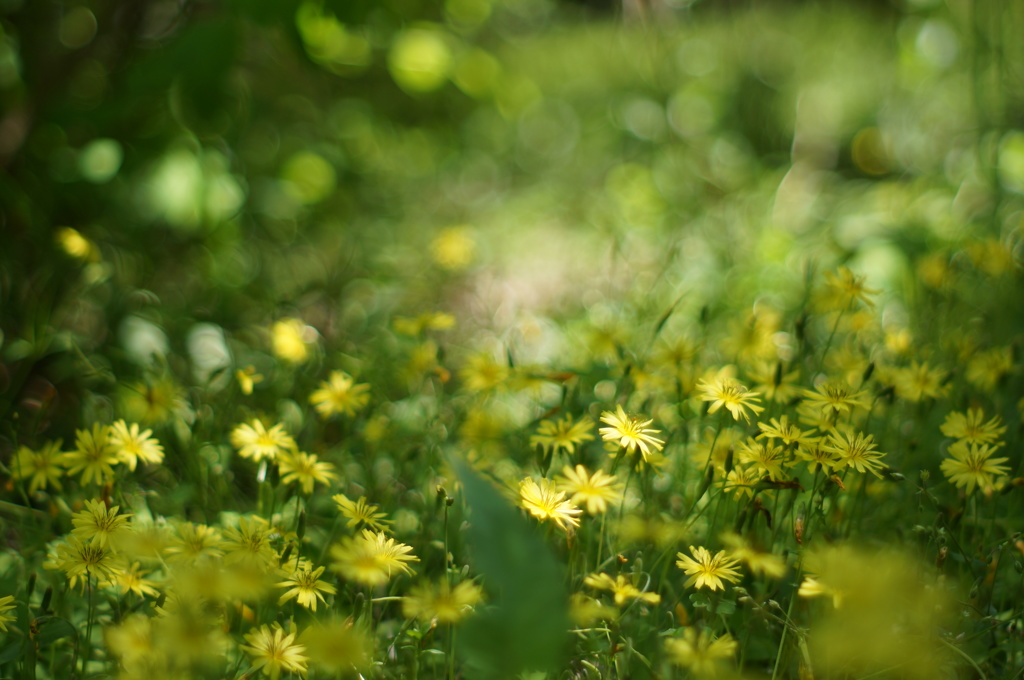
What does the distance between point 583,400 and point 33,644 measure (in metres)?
0.84

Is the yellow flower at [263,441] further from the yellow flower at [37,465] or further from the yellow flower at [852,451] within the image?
A: the yellow flower at [852,451]

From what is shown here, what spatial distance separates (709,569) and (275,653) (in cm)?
50

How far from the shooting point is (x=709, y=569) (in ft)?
3.10

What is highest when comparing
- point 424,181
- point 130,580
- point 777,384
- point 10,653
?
point 777,384

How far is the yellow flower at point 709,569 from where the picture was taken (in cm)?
93

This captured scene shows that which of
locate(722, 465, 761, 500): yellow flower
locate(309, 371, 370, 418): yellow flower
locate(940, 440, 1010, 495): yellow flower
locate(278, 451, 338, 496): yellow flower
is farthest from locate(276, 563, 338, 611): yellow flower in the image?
locate(940, 440, 1010, 495): yellow flower

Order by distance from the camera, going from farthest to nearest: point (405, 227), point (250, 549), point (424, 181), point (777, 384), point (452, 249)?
point (424, 181), point (405, 227), point (452, 249), point (777, 384), point (250, 549)

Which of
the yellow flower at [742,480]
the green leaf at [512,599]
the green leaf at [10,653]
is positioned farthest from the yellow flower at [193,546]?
the yellow flower at [742,480]

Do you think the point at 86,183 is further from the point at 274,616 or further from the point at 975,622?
the point at 975,622

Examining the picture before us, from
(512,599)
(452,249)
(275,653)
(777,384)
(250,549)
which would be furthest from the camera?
(452,249)

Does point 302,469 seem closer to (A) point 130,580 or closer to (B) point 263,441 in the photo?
(B) point 263,441

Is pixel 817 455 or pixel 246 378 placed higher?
pixel 817 455

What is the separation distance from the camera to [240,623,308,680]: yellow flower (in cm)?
85

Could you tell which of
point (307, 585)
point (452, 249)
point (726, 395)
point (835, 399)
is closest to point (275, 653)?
point (307, 585)
